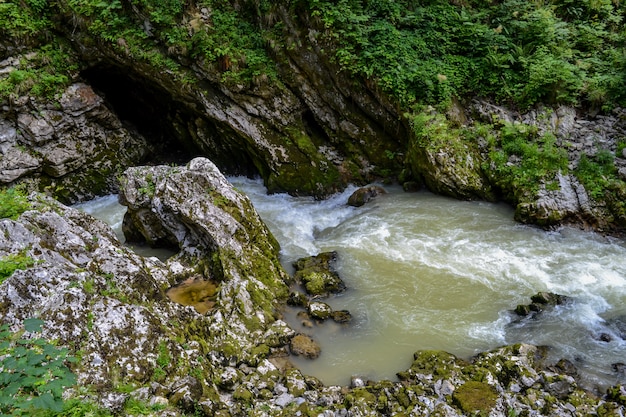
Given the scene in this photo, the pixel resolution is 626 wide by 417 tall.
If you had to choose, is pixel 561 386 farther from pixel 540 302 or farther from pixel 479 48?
pixel 479 48

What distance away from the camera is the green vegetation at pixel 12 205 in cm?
676

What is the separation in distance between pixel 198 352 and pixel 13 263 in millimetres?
2827

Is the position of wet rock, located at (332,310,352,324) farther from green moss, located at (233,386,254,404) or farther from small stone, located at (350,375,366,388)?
green moss, located at (233,386,254,404)

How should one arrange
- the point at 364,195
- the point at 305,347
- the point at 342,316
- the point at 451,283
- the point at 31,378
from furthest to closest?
the point at 364,195 < the point at 451,283 < the point at 342,316 < the point at 305,347 < the point at 31,378

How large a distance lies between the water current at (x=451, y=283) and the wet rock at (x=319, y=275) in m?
0.25

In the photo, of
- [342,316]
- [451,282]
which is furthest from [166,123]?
[451,282]

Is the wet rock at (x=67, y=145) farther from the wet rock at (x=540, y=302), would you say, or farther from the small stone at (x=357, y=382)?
the wet rock at (x=540, y=302)

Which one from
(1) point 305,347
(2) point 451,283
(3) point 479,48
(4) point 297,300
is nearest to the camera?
(1) point 305,347

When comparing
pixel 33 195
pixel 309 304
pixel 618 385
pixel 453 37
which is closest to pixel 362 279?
pixel 309 304

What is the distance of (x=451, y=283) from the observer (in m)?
9.37

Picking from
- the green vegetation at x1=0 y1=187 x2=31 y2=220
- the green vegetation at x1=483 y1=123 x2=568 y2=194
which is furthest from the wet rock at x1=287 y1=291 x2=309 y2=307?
the green vegetation at x1=483 y1=123 x2=568 y2=194

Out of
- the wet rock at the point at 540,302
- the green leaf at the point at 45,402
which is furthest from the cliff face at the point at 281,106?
the green leaf at the point at 45,402

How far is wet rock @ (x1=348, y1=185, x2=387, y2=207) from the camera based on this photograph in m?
13.4

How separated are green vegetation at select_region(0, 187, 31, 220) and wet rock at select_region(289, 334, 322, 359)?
16.2 ft
